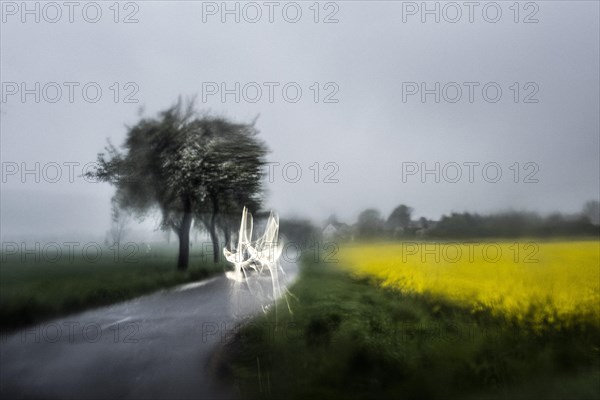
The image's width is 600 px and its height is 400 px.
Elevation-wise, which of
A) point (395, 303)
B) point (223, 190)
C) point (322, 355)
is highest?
point (223, 190)

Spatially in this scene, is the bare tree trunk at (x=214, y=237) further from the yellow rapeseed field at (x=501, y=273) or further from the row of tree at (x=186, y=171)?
the yellow rapeseed field at (x=501, y=273)

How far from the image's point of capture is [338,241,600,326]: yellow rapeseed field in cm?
464

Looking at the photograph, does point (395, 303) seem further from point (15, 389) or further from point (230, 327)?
point (15, 389)

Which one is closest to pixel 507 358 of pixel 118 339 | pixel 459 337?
pixel 459 337

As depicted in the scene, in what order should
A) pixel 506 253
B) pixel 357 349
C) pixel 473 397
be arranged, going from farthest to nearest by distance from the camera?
pixel 506 253 < pixel 357 349 < pixel 473 397

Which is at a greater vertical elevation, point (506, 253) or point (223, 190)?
point (223, 190)

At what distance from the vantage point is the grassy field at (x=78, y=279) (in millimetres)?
5688

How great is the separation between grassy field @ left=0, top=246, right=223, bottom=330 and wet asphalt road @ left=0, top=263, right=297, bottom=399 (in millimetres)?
163

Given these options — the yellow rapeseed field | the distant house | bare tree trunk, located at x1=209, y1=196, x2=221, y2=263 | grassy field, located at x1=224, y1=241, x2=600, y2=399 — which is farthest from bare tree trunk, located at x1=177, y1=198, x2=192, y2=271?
the yellow rapeseed field

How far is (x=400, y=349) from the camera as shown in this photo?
4.61 metres

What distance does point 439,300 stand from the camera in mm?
4980

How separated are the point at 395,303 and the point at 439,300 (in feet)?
1.63

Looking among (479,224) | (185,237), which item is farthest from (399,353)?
(185,237)

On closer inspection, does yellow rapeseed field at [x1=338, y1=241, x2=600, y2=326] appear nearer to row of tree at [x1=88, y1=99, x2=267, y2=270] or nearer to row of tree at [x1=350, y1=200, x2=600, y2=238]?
row of tree at [x1=350, y1=200, x2=600, y2=238]
